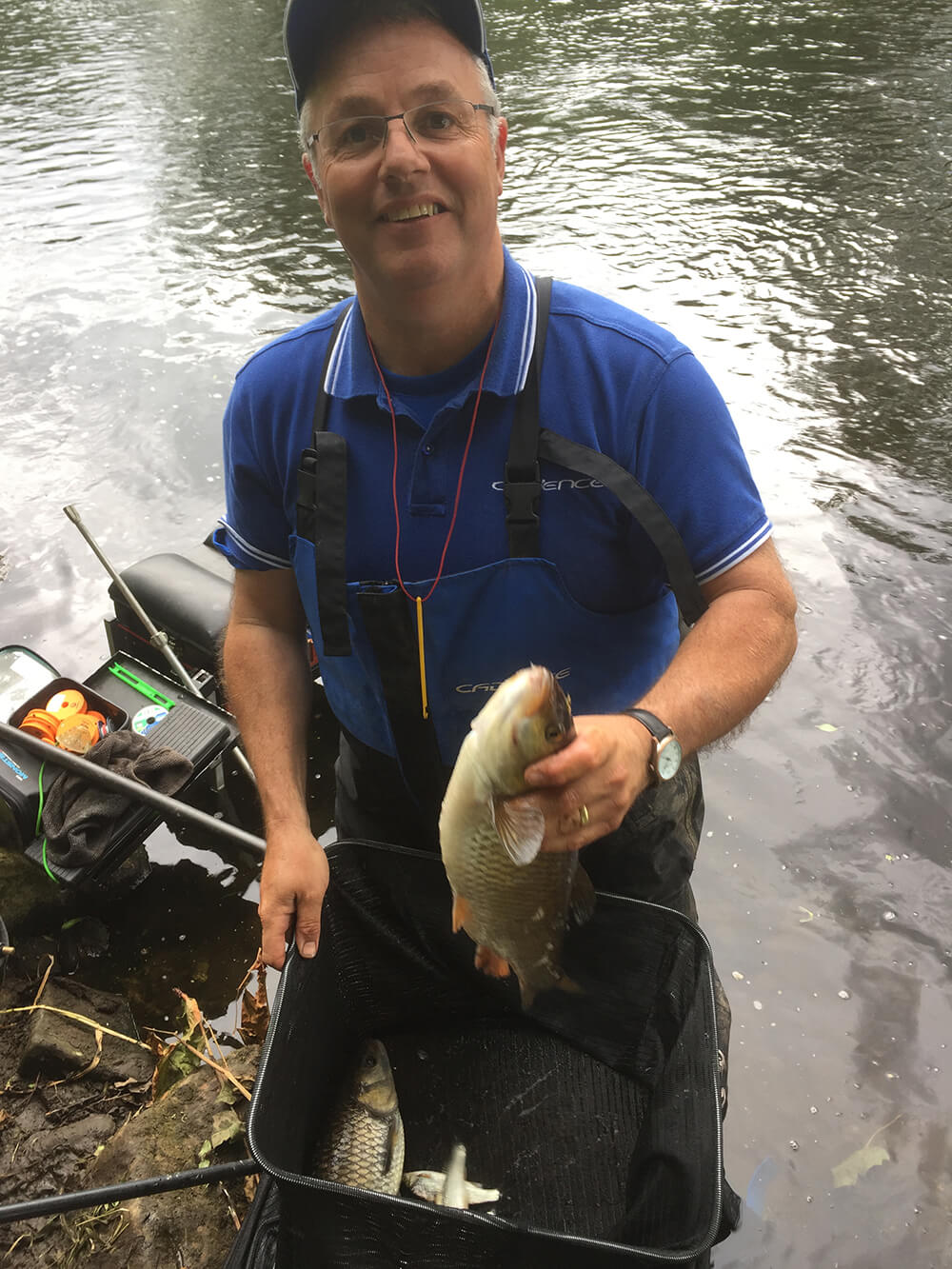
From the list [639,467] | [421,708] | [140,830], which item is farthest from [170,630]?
[639,467]

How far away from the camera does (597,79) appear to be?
51.4 feet

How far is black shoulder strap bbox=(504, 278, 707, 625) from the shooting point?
2.00m

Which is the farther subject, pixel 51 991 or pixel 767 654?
pixel 51 991

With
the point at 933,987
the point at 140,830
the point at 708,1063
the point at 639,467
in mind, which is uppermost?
the point at 639,467

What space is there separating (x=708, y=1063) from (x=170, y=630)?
3.40 m

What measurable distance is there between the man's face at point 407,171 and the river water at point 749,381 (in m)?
2.84

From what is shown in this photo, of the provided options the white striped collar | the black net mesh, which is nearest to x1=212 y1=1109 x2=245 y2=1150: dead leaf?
the black net mesh

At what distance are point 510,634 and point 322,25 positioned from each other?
1388 millimetres

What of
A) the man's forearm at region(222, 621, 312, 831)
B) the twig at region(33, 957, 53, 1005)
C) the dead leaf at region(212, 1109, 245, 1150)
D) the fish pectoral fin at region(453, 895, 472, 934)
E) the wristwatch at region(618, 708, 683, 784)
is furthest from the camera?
the twig at region(33, 957, 53, 1005)

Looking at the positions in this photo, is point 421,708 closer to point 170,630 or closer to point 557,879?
point 557,879

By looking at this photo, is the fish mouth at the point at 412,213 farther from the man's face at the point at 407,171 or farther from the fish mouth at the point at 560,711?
the fish mouth at the point at 560,711

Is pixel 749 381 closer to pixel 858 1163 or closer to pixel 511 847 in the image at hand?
pixel 858 1163

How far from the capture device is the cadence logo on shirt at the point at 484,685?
225 centimetres

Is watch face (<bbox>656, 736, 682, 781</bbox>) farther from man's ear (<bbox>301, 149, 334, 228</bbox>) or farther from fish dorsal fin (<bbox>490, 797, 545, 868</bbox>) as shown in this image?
man's ear (<bbox>301, 149, 334, 228</bbox>)
